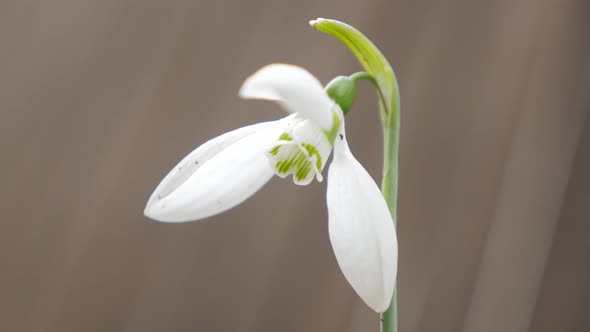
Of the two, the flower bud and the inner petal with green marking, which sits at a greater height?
the flower bud

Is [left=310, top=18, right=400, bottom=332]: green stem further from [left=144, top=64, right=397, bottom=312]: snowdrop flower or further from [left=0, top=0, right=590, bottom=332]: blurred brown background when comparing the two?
[left=0, top=0, right=590, bottom=332]: blurred brown background

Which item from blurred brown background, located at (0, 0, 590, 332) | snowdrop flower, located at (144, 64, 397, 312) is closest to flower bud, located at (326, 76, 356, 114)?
snowdrop flower, located at (144, 64, 397, 312)

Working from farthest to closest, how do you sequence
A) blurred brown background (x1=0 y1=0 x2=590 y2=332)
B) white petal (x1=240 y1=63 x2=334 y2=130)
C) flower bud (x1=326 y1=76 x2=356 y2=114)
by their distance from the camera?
blurred brown background (x1=0 y1=0 x2=590 y2=332) → flower bud (x1=326 y1=76 x2=356 y2=114) → white petal (x1=240 y1=63 x2=334 y2=130)

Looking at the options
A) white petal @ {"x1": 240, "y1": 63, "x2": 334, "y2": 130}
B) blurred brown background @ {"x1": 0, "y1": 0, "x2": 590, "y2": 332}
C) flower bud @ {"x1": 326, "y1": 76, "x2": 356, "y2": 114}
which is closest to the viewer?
white petal @ {"x1": 240, "y1": 63, "x2": 334, "y2": 130}

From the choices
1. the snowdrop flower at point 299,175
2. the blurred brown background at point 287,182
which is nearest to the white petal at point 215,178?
the snowdrop flower at point 299,175

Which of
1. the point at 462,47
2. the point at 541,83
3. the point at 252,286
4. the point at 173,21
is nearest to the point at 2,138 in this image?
the point at 173,21

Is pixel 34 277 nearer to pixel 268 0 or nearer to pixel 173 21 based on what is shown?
pixel 173 21

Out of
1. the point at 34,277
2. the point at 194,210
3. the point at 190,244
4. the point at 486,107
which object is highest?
the point at 486,107
